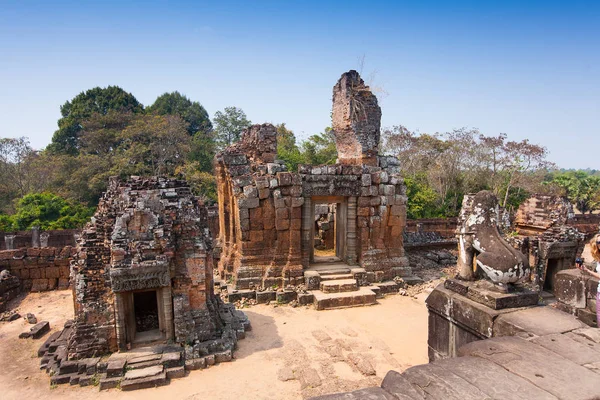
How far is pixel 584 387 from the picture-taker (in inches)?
104

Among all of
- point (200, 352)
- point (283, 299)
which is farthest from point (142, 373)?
point (283, 299)

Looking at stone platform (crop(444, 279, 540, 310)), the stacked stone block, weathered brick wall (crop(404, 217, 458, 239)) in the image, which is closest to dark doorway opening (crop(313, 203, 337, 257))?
the stacked stone block

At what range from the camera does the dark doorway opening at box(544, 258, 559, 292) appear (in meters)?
10.1

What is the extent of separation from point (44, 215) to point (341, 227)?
1604cm

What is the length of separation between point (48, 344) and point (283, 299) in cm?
519

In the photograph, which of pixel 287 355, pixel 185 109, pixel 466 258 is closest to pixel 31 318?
pixel 287 355

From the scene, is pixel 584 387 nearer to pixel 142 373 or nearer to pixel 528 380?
pixel 528 380

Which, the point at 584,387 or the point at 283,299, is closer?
the point at 584,387

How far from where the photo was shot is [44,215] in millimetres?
18672

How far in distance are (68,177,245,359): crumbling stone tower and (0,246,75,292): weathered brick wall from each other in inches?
212

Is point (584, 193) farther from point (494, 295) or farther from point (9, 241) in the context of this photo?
point (9, 241)

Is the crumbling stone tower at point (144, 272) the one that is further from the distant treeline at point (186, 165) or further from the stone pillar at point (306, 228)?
the distant treeline at point (186, 165)

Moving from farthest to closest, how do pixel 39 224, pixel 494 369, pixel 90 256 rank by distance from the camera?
pixel 39 224, pixel 90 256, pixel 494 369

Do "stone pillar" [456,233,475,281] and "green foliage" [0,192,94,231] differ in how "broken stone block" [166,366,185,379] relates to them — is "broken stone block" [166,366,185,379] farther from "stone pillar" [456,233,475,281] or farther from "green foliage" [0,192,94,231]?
"green foliage" [0,192,94,231]
